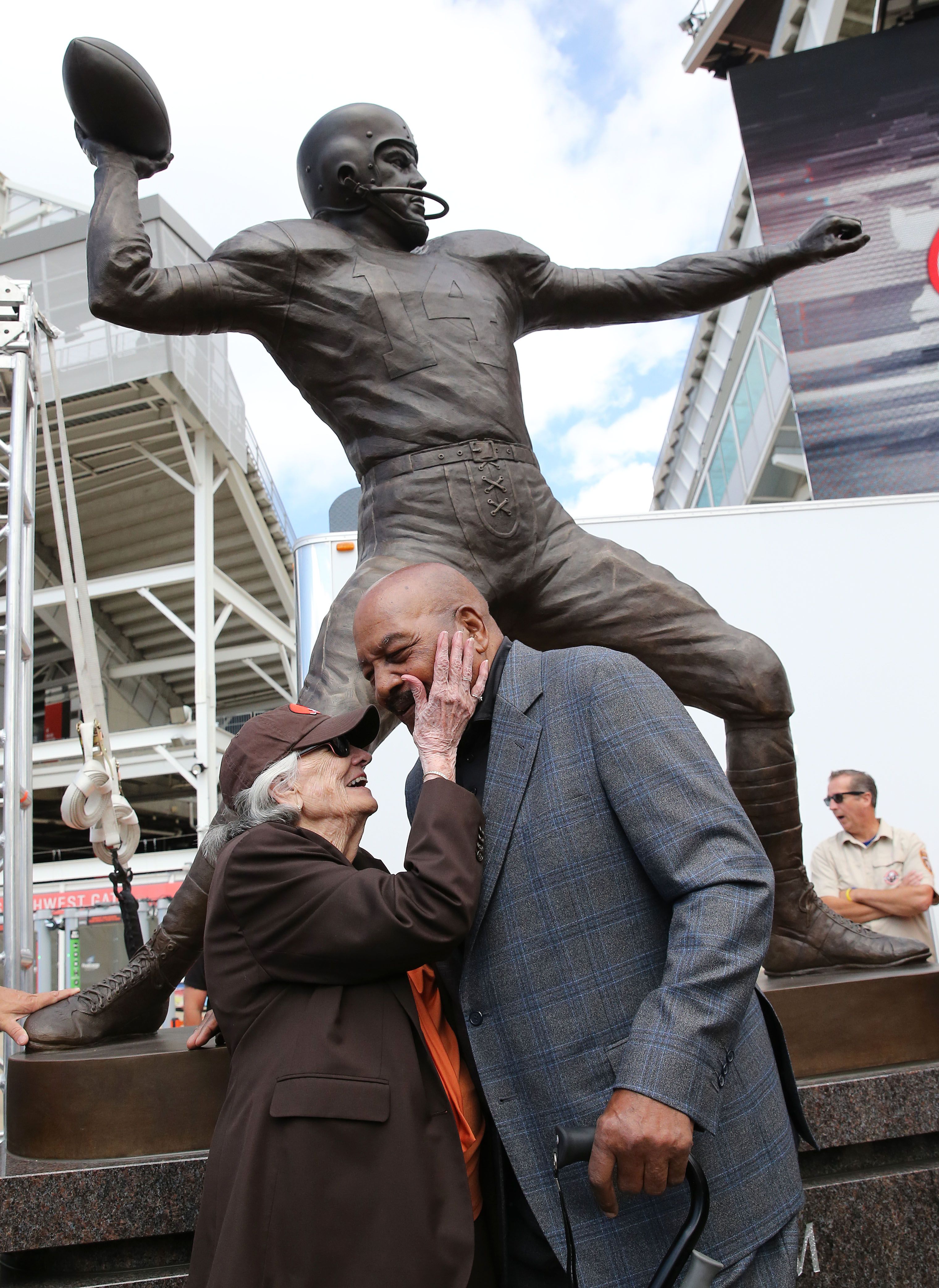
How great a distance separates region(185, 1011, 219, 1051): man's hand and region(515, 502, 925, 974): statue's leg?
1.19 meters

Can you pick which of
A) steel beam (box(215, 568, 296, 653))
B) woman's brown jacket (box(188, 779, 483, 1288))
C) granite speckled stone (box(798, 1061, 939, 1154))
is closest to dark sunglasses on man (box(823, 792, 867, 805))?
granite speckled stone (box(798, 1061, 939, 1154))

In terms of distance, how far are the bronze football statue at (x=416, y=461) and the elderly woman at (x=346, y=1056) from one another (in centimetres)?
88

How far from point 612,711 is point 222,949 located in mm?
677

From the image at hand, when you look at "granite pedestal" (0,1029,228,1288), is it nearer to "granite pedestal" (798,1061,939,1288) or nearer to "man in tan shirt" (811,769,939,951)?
"granite pedestal" (798,1061,939,1288)

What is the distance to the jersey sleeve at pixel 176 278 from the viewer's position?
91.6 inches

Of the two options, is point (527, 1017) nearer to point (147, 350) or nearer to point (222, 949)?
point (222, 949)

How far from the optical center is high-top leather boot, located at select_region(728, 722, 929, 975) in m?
2.56

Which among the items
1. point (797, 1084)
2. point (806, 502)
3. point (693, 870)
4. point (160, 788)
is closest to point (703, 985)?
point (693, 870)

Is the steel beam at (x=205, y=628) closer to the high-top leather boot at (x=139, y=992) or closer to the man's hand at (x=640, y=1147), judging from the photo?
the high-top leather boot at (x=139, y=992)

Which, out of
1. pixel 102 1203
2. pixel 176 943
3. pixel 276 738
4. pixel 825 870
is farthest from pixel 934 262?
pixel 102 1203

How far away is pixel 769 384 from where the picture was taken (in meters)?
15.4

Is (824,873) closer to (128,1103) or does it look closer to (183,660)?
(128,1103)

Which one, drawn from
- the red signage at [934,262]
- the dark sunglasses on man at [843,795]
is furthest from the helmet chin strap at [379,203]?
the red signage at [934,262]

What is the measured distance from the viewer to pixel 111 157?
238cm
